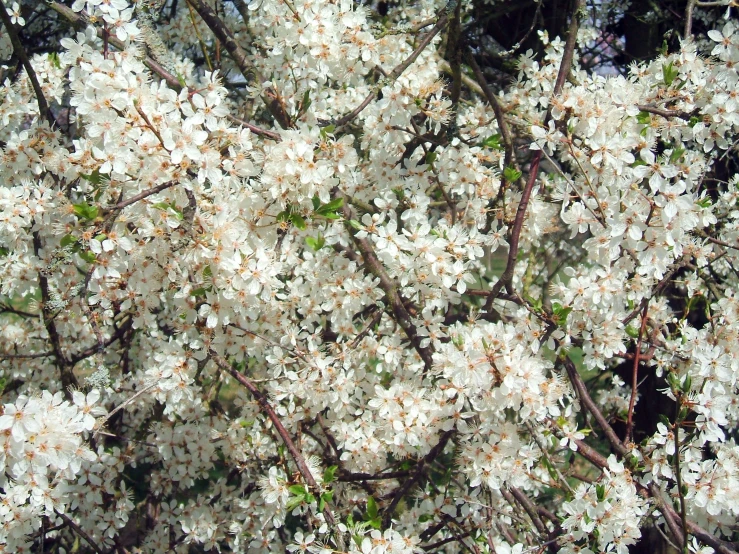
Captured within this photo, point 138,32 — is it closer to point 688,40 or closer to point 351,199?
point 351,199

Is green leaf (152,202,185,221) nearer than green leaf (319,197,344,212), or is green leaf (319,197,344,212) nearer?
green leaf (152,202,185,221)

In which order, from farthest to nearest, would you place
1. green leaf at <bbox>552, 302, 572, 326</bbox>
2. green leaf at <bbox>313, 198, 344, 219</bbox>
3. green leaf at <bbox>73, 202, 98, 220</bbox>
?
green leaf at <bbox>552, 302, 572, 326</bbox> → green leaf at <bbox>313, 198, 344, 219</bbox> → green leaf at <bbox>73, 202, 98, 220</bbox>

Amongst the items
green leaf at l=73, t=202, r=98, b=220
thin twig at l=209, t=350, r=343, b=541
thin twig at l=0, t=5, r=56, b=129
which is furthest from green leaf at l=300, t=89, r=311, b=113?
thin twig at l=0, t=5, r=56, b=129

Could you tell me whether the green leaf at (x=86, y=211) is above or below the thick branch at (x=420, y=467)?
above

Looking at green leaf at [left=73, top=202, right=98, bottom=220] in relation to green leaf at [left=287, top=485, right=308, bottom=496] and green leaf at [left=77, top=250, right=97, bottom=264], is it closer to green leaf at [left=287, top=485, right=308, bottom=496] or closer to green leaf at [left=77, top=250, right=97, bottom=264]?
green leaf at [left=77, top=250, right=97, bottom=264]

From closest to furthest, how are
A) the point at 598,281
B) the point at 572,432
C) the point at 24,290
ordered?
the point at 598,281, the point at 572,432, the point at 24,290

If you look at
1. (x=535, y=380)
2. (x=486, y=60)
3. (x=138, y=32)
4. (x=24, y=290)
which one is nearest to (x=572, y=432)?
(x=535, y=380)

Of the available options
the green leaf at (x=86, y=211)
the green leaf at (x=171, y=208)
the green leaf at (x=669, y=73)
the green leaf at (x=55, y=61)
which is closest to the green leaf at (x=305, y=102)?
the green leaf at (x=171, y=208)

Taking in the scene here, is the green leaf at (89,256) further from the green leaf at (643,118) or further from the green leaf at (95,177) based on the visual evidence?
the green leaf at (643,118)
